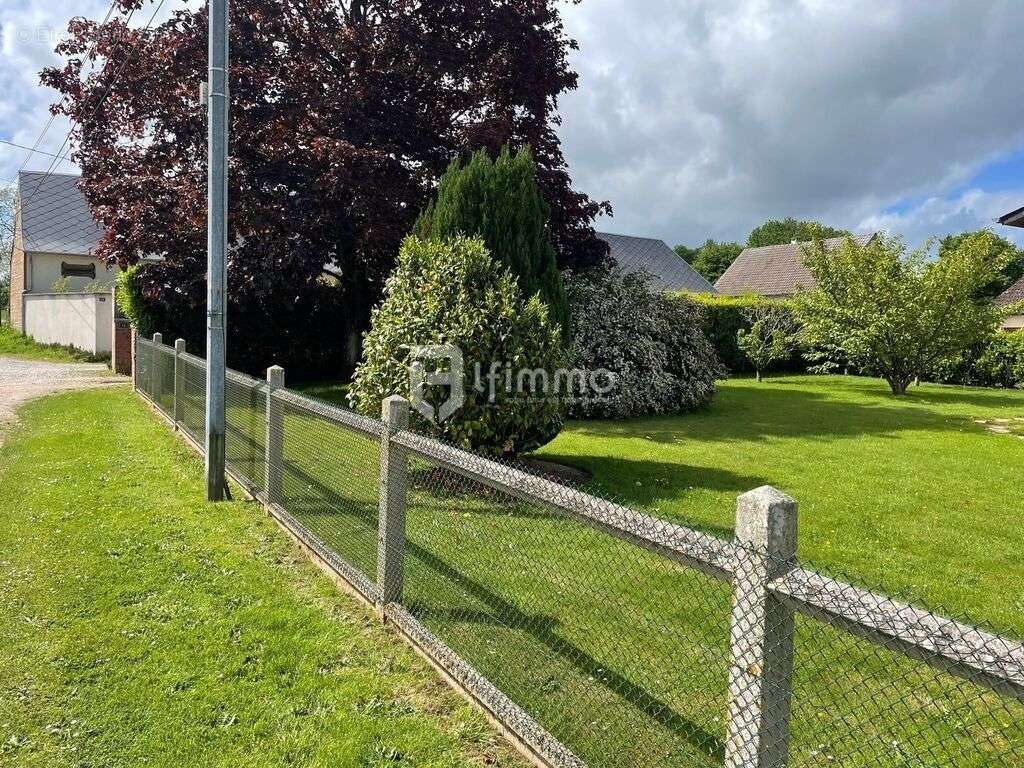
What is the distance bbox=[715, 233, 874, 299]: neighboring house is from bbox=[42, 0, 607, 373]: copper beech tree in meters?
26.8

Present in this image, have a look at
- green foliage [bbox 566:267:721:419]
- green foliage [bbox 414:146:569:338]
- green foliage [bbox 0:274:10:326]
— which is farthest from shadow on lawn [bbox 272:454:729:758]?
green foliage [bbox 0:274:10:326]

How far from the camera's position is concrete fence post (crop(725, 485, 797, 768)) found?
1856 millimetres

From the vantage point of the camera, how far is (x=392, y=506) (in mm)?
3805

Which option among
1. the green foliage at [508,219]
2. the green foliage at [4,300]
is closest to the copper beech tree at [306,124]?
the green foliage at [508,219]

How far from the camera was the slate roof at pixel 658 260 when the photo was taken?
34.3m

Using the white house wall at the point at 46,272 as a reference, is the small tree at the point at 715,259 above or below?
above

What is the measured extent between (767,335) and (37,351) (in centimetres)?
2317

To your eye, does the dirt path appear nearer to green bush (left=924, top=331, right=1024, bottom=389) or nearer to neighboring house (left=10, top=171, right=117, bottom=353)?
neighboring house (left=10, top=171, right=117, bottom=353)

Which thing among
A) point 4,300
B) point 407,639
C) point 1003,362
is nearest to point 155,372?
point 407,639

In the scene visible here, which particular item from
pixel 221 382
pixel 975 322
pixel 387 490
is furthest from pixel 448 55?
pixel 975 322

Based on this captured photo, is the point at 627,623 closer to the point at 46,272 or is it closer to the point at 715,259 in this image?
the point at 46,272

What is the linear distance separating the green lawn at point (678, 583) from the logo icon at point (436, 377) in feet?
2.72

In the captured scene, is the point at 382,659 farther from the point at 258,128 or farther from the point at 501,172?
the point at 258,128

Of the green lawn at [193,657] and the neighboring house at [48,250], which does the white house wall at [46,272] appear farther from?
the green lawn at [193,657]
